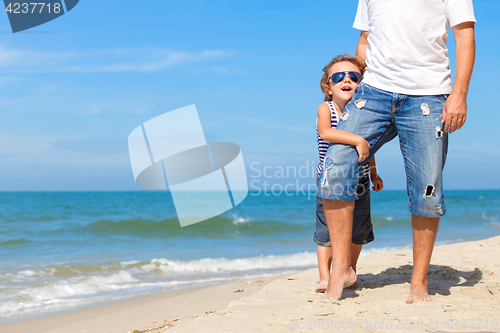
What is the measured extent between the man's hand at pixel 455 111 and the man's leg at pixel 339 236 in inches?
23.5

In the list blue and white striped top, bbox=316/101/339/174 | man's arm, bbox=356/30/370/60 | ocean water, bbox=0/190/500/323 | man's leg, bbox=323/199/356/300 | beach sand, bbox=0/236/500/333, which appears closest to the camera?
beach sand, bbox=0/236/500/333

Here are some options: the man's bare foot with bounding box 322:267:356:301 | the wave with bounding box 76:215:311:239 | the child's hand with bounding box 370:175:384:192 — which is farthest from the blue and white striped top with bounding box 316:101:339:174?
the wave with bounding box 76:215:311:239

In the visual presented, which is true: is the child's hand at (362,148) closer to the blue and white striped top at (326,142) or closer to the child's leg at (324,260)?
the blue and white striped top at (326,142)

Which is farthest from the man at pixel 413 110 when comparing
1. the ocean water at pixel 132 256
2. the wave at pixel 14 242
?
A: the wave at pixel 14 242

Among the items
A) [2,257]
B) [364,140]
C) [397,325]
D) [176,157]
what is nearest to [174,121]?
[176,157]

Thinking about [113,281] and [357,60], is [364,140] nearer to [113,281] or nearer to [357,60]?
[357,60]

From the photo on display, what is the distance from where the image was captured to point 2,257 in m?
7.11

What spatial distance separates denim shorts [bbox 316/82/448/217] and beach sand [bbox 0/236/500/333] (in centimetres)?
50

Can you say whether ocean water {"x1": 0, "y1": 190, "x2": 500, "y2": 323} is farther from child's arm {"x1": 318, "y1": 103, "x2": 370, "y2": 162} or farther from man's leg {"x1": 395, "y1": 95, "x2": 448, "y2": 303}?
man's leg {"x1": 395, "y1": 95, "x2": 448, "y2": 303}

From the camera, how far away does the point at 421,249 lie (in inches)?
83.2

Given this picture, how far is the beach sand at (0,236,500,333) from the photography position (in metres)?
1.83

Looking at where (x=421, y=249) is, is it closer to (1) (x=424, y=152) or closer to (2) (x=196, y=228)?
(1) (x=424, y=152)

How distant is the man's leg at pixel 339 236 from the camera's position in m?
2.05

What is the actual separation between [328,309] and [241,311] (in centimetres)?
46
